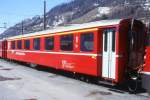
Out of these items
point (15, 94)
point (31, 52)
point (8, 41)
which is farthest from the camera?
point (8, 41)

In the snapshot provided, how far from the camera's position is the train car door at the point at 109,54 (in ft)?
52.6

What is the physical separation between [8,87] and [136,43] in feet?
18.5

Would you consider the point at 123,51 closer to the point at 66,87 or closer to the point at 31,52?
the point at 66,87

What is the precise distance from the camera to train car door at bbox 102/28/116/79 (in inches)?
632

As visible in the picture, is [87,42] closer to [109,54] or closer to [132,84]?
[109,54]

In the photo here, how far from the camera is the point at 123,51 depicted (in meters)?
15.8

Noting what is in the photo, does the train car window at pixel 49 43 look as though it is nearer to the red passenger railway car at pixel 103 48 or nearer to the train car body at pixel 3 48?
the red passenger railway car at pixel 103 48

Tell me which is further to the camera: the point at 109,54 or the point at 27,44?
the point at 27,44

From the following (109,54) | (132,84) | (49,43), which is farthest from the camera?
(49,43)

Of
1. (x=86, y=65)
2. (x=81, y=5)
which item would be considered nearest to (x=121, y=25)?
(x=86, y=65)

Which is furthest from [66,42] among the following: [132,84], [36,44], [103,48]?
[36,44]

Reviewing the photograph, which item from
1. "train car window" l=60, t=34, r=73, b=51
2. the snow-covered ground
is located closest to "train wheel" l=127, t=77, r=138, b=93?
the snow-covered ground

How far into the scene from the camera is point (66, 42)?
21.2 metres

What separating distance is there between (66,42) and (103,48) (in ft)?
14.6
